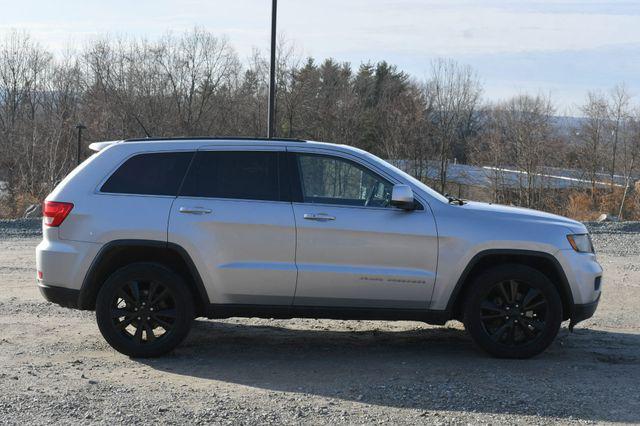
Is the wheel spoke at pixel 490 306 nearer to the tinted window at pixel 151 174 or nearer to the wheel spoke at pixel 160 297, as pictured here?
the wheel spoke at pixel 160 297

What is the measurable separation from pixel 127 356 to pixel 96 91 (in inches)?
1570

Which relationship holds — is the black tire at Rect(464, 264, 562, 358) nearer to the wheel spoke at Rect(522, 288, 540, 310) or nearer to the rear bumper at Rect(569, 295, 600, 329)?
the wheel spoke at Rect(522, 288, 540, 310)

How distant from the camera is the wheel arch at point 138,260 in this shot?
21.1 ft

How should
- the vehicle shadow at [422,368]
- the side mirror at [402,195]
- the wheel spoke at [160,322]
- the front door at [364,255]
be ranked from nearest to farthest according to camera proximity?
the vehicle shadow at [422,368] < the side mirror at [402,195] < the front door at [364,255] < the wheel spoke at [160,322]

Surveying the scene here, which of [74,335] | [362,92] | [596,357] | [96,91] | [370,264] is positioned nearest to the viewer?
[370,264]

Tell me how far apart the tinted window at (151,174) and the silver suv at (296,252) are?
0.04 feet

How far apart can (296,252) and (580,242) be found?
2564mm

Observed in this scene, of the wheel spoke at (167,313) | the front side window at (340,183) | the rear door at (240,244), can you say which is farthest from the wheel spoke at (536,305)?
the wheel spoke at (167,313)

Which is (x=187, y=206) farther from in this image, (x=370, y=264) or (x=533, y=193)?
(x=533, y=193)

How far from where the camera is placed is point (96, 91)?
1725 inches

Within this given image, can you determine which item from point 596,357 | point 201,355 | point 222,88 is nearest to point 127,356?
point 201,355

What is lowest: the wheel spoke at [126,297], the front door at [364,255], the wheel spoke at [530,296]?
the wheel spoke at [126,297]

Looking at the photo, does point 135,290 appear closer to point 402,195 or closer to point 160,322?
point 160,322

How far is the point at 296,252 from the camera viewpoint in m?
6.42
